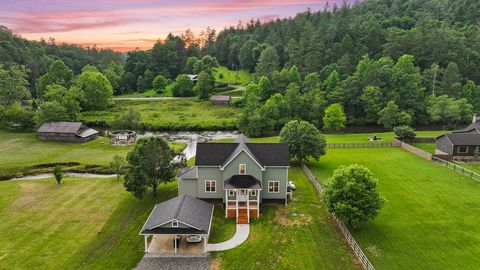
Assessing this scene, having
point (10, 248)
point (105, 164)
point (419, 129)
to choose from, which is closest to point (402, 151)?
point (419, 129)

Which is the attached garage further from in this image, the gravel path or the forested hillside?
the forested hillside

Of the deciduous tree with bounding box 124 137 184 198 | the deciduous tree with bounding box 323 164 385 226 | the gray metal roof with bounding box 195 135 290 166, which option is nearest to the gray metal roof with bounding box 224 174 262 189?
the gray metal roof with bounding box 195 135 290 166

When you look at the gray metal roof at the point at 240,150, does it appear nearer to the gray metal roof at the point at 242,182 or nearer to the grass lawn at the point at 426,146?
the gray metal roof at the point at 242,182

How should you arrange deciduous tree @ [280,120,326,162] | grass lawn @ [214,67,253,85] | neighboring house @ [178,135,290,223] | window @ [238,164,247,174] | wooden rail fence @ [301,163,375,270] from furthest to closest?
1. grass lawn @ [214,67,253,85]
2. deciduous tree @ [280,120,326,162]
3. window @ [238,164,247,174]
4. neighboring house @ [178,135,290,223]
5. wooden rail fence @ [301,163,375,270]

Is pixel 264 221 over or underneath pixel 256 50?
underneath

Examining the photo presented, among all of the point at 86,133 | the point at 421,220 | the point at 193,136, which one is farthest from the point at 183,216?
the point at 193,136

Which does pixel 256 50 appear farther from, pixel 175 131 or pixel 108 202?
pixel 108 202

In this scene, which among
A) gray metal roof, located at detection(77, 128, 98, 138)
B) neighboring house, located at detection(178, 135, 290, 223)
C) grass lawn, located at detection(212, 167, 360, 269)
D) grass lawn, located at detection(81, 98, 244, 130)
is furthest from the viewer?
grass lawn, located at detection(81, 98, 244, 130)
